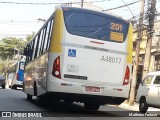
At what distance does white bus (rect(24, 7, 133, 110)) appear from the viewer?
10797 millimetres

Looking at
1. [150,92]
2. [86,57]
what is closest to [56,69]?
[86,57]

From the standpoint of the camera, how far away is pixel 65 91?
1069cm

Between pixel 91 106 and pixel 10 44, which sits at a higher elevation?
pixel 10 44

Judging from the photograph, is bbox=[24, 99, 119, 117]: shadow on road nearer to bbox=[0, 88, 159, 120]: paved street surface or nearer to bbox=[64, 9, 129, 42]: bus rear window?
bbox=[0, 88, 159, 120]: paved street surface

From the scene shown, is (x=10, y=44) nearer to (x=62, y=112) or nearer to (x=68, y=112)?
(x=68, y=112)

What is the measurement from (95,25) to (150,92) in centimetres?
528

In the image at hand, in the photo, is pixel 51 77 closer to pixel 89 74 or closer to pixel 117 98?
pixel 89 74

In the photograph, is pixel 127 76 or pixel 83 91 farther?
pixel 127 76

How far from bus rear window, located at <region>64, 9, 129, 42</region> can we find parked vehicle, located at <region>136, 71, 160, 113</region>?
411 cm

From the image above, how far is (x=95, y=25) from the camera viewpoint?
11.4 metres

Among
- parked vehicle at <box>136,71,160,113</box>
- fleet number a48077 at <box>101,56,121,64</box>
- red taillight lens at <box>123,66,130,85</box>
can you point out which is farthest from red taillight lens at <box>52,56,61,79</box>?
parked vehicle at <box>136,71,160,113</box>

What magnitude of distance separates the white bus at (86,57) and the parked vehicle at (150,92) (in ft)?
12.2

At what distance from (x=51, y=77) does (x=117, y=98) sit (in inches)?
85.4

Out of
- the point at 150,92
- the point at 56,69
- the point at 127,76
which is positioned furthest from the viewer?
the point at 150,92
